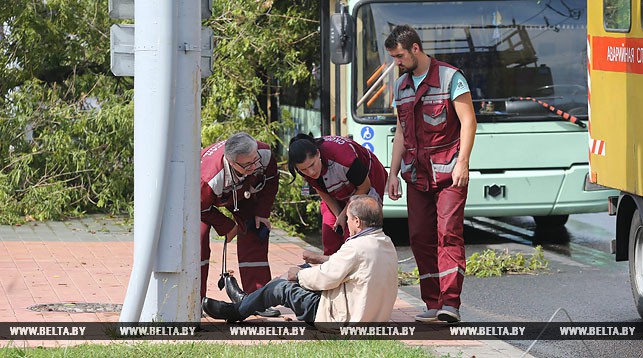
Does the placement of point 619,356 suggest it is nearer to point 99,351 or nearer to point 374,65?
point 99,351

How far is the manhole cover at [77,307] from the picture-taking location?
8.16 m

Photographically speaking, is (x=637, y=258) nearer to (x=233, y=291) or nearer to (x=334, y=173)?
(x=334, y=173)

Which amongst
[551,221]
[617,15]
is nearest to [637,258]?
[617,15]

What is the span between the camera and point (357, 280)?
693cm

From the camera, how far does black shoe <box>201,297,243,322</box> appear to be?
7.69 m

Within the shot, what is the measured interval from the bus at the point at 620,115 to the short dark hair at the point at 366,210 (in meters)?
2.04

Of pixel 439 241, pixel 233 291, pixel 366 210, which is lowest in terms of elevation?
pixel 233 291

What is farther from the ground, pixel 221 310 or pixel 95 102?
pixel 95 102

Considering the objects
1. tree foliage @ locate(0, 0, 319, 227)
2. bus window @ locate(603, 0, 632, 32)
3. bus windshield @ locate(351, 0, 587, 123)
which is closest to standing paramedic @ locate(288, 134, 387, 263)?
bus window @ locate(603, 0, 632, 32)

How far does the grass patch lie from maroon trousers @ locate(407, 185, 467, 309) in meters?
1.19

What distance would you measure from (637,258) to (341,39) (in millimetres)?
4451

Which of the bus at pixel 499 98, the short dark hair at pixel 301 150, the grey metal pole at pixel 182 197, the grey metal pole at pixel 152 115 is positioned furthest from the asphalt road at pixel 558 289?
the grey metal pole at pixel 152 115

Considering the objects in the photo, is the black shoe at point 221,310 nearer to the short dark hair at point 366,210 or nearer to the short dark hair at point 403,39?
the short dark hair at point 366,210

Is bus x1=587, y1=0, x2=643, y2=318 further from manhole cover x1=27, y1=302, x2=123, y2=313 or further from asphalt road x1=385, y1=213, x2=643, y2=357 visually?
manhole cover x1=27, y1=302, x2=123, y2=313
